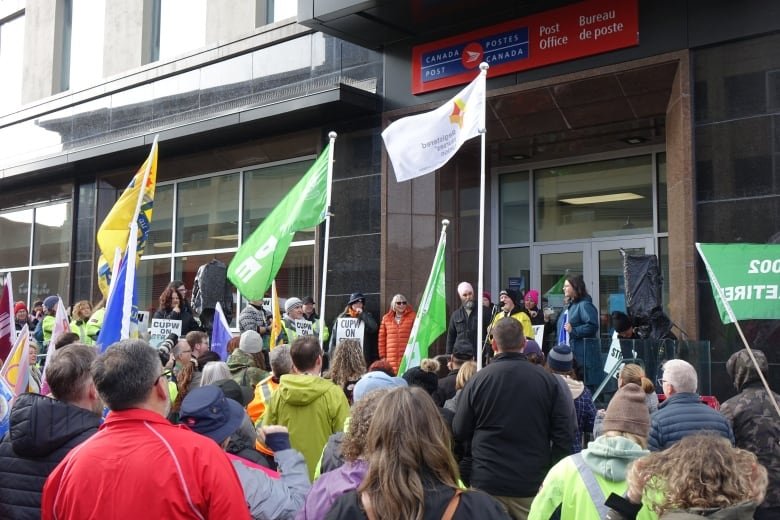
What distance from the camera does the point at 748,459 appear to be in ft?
9.12

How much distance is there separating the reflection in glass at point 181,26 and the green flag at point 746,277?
12.6 meters

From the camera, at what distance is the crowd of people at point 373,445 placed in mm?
2580

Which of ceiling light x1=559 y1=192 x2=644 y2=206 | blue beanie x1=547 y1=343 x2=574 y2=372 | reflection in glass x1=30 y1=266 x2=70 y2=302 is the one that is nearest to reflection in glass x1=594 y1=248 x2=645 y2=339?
ceiling light x1=559 y1=192 x2=644 y2=206

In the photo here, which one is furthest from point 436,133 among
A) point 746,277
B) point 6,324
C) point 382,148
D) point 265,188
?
point 265,188

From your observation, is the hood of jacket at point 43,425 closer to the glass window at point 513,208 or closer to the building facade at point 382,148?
the building facade at point 382,148

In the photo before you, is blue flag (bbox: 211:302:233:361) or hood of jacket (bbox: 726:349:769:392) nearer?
hood of jacket (bbox: 726:349:769:392)

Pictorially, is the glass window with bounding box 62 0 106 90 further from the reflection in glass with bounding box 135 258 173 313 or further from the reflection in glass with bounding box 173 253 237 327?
the reflection in glass with bounding box 173 253 237 327

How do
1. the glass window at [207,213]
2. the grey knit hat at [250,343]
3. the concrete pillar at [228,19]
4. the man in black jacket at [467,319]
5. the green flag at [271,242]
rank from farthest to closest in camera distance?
1. the glass window at [207,213]
2. the concrete pillar at [228,19]
3. the man in black jacket at [467,319]
4. the green flag at [271,242]
5. the grey knit hat at [250,343]

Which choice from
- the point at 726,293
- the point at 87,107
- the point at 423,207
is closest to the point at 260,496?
the point at 726,293

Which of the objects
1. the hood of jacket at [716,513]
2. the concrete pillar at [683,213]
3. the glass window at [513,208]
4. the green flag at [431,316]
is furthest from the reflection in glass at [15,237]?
the hood of jacket at [716,513]

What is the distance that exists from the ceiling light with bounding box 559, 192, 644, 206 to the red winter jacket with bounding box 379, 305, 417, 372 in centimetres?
327

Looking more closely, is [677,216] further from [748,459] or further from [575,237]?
[748,459]

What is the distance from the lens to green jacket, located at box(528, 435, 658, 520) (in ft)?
11.4

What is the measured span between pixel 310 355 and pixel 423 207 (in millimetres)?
7448
